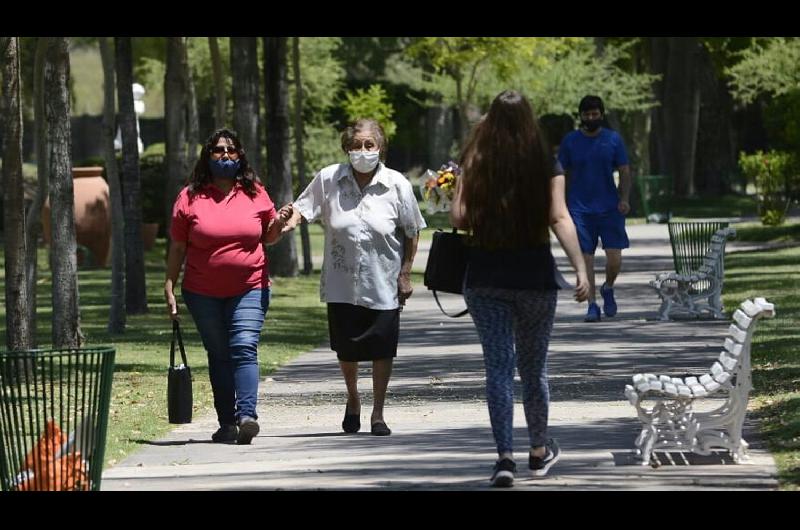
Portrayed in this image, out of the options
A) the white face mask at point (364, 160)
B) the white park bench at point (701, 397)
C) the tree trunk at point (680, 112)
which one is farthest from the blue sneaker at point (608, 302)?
the tree trunk at point (680, 112)

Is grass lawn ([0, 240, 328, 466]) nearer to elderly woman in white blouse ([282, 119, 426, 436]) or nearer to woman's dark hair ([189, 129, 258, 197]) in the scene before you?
elderly woman in white blouse ([282, 119, 426, 436])

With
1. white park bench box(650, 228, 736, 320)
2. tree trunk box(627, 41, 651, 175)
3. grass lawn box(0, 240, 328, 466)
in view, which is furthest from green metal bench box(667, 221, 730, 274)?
tree trunk box(627, 41, 651, 175)

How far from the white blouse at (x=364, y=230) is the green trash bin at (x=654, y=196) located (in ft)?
111

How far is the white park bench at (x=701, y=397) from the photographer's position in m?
9.55

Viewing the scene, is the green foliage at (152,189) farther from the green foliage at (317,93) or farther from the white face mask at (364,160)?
the white face mask at (364,160)

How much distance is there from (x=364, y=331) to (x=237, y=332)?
0.77 metres

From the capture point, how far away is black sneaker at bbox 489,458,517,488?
891 centimetres

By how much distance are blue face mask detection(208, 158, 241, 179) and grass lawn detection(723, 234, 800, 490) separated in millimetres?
3484

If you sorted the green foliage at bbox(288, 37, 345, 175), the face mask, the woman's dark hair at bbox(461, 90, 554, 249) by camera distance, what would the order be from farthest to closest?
the green foliage at bbox(288, 37, 345, 175), the face mask, the woman's dark hair at bbox(461, 90, 554, 249)

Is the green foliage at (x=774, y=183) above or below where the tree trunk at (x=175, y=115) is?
below

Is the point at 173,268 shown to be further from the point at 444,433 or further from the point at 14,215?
the point at 14,215

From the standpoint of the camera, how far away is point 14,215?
1460 cm
